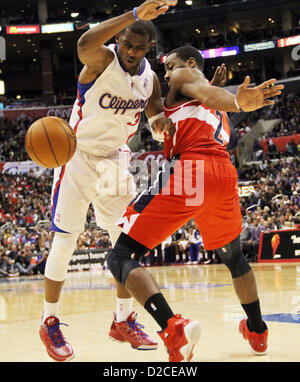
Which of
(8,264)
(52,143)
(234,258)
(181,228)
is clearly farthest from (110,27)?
(181,228)

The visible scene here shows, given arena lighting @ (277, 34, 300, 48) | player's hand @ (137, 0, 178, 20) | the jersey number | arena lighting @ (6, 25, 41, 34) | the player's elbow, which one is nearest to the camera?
player's hand @ (137, 0, 178, 20)

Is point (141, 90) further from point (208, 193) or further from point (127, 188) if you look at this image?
point (208, 193)

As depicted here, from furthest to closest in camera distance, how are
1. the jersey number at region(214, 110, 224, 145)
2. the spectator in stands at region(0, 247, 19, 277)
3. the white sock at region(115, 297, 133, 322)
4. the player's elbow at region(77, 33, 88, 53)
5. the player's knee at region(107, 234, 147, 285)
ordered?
the spectator in stands at region(0, 247, 19, 277) < the white sock at region(115, 297, 133, 322) < the jersey number at region(214, 110, 224, 145) < the player's elbow at region(77, 33, 88, 53) < the player's knee at region(107, 234, 147, 285)

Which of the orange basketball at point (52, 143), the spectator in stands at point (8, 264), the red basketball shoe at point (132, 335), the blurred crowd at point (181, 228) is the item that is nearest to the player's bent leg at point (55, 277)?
the red basketball shoe at point (132, 335)

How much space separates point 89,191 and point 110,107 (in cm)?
58

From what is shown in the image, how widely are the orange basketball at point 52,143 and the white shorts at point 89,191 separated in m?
0.22

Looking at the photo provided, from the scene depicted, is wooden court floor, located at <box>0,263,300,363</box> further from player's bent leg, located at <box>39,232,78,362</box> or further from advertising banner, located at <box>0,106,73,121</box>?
advertising banner, located at <box>0,106,73,121</box>

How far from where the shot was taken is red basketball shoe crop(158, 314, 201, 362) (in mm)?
2650

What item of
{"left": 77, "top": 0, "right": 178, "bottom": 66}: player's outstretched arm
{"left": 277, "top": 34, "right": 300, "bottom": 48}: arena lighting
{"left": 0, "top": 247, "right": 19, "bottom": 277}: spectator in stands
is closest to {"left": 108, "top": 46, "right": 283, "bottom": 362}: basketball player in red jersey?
{"left": 77, "top": 0, "right": 178, "bottom": 66}: player's outstretched arm

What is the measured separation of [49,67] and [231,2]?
37.8ft

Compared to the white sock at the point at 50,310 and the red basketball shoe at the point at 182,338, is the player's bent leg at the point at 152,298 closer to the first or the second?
the red basketball shoe at the point at 182,338

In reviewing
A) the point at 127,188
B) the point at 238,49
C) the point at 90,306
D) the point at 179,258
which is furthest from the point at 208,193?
the point at 238,49

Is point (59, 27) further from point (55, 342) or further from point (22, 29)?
point (55, 342)

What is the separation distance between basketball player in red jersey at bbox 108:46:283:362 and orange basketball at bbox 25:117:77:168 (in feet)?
1.84
